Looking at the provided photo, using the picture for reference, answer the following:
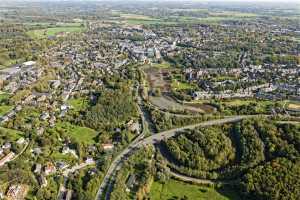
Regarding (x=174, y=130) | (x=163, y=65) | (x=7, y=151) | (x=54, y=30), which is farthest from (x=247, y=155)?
(x=54, y=30)

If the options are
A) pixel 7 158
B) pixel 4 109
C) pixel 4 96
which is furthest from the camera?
pixel 4 96

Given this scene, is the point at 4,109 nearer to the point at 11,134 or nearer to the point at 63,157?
the point at 11,134

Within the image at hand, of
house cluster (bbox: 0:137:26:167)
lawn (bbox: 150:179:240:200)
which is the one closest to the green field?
house cluster (bbox: 0:137:26:167)

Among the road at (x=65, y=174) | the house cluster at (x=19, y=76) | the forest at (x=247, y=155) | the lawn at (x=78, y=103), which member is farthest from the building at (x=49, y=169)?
the house cluster at (x=19, y=76)

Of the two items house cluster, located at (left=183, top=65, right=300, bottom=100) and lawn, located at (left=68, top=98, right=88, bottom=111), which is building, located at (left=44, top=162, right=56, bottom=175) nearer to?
lawn, located at (left=68, top=98, right=88, bottom=111)

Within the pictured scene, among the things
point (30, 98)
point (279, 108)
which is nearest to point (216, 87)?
point (279, 108)

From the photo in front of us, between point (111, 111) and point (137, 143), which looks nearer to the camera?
point (137, 143)

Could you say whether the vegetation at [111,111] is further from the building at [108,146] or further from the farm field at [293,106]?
the farm field at [293,106]
